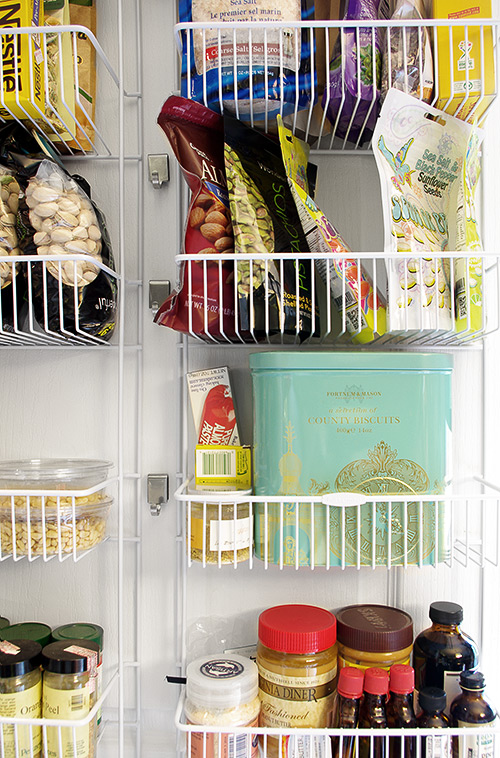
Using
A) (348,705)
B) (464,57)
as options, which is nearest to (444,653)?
(348,705)

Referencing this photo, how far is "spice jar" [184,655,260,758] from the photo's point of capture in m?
0.76

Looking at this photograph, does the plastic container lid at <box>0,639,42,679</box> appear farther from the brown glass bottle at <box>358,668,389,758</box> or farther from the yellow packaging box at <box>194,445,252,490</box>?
the brown glass bottle at <box>358,668,389,758</box>

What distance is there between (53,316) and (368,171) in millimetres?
542

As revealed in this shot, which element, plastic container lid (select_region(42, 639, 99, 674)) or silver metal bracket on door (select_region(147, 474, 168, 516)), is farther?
silver metal bracket on door (select_region(147, 474, 168, 516))

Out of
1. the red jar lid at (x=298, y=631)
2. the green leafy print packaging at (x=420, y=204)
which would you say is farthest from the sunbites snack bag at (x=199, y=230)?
the red jar lid at (x=298, y=631)

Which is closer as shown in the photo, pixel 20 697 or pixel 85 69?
pixel 20 697

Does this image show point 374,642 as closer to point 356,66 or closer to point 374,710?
point 374,710

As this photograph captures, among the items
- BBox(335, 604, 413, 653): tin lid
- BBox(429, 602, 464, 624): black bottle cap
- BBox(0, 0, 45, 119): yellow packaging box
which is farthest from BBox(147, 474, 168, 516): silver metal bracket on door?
BBox(0, 0, 45, 119): yellow packaging box

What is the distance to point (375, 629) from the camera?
84cm

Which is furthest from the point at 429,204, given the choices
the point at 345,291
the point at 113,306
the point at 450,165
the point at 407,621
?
the point at 407,621

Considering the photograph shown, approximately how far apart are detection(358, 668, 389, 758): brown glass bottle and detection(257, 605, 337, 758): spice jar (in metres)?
0.05

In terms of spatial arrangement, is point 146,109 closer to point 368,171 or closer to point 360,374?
point 368,171

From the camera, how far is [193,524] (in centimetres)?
82

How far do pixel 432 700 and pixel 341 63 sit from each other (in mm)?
822
